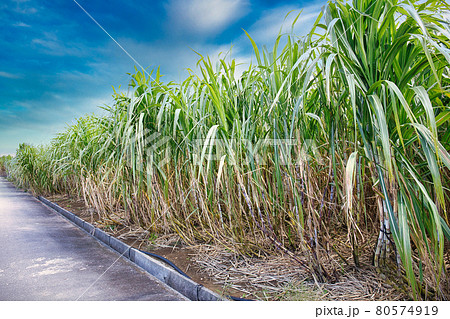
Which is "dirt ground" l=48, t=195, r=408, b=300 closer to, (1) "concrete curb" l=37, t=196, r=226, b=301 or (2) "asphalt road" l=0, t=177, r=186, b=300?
(1) "concrete curb" l=37, t=196, r=226, b=301

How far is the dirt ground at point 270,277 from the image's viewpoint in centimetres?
196

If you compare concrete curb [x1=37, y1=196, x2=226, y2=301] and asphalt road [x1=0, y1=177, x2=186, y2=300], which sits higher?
concrete curb [x1=37, y1=196, x2=226, y2=301]

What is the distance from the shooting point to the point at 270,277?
2293mm

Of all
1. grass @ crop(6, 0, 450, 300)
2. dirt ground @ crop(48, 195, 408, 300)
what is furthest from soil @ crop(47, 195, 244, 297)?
grass @ crop(6, 0, 450, 300)

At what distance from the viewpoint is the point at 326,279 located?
7.03ft

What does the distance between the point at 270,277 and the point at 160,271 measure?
104 centimetres

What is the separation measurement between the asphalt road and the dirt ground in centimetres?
31

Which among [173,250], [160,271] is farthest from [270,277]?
[173,250]

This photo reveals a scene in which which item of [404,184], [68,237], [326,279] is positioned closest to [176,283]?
[326,279]

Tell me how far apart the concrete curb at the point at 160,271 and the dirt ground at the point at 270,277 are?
0.31 feet

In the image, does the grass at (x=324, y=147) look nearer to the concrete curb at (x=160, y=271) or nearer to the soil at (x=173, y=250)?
the soil at (x=173, y=250)

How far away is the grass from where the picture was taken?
1.67m

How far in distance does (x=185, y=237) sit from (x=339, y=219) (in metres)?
1.55

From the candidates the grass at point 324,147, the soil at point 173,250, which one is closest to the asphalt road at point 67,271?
the soil at point 173,250
